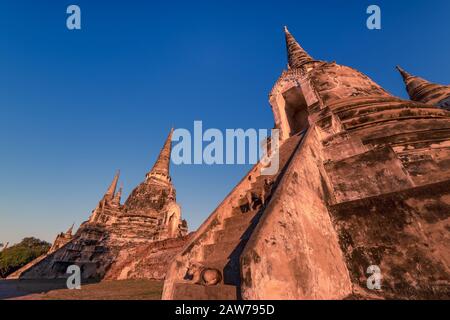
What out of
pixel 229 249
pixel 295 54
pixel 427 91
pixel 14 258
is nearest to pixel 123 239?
pixel 229 249

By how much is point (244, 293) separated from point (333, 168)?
337 centimetres

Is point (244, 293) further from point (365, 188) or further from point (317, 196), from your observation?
point (365, 188)

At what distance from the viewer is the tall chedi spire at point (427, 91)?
17.5m

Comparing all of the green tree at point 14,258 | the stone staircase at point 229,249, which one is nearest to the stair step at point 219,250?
the stone staircase at point 229,249

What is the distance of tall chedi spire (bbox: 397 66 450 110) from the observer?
17550 mm

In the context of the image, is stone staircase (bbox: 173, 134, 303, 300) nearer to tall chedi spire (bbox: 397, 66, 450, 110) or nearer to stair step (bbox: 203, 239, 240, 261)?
stair step (bbox: 203, 239, 240, 261)

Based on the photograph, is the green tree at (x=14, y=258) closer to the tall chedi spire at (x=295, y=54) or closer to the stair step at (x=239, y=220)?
the stair step at (x=239, y=220)

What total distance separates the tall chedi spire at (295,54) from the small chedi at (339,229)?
10400 millimetres

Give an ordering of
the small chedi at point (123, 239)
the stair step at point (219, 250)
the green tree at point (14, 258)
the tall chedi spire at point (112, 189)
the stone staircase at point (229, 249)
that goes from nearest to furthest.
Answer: the stone staircase at point (229, 249) → the stair step at point (219, 250) → the small chedi at point (123, 239) → the tall chedi spire at point (112, 189) → the green tree at point (14, 258)

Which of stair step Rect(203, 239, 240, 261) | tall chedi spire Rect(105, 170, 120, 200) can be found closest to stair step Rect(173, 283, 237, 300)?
stair step Rect(203, 239, 240, 261)

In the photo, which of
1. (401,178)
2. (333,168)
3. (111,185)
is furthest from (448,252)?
(111,185)

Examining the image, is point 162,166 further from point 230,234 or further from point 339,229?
point 339,229

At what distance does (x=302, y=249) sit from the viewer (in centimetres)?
260

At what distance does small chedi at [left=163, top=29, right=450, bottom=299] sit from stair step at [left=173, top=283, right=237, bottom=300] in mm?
12
